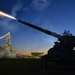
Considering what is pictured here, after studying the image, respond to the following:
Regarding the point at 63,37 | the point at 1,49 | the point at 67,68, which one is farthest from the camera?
the point at 1,49

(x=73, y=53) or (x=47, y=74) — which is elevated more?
(x=73, y=53)

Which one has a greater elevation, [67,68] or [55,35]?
[55,35]

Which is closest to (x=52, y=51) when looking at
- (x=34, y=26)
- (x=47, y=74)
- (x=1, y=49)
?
(x=34, y=26)

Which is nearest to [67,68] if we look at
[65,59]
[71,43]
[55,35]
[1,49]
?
[65,59]

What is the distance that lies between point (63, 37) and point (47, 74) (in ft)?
31.5

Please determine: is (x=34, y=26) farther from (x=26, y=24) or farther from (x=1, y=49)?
(x=1, y=49)

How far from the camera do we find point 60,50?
104 ft

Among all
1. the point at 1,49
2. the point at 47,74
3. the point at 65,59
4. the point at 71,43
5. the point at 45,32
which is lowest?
the point at 47,74

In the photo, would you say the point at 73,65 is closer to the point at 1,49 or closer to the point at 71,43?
the point at 71,43

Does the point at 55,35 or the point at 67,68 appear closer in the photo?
the point at 67,68

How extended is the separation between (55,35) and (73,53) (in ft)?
14.9

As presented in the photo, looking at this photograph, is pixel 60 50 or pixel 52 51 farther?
pixel 52 51

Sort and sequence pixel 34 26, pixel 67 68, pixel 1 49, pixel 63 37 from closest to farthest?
pixel 67 68, pixel 63 37, pixel 34 26, pixel 1 49

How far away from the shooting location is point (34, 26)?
3609cm
